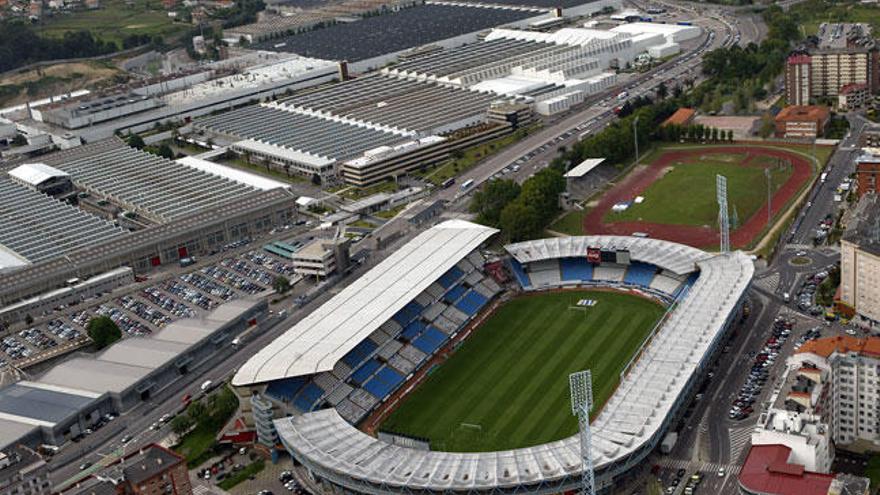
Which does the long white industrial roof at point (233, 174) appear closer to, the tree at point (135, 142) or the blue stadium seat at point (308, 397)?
the tree at point (135, 142)

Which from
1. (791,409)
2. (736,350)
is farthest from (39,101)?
(791,409)

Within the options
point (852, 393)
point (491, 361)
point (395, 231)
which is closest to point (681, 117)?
point (395, 231)

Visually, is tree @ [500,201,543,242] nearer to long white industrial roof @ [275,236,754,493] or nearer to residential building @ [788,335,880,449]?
long white industrial roof @ [275,236,754,493]

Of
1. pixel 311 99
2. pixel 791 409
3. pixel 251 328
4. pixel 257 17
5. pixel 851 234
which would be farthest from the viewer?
pixel 257 17

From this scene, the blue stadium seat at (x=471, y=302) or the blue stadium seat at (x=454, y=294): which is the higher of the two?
the blue stadium seat at (x=454, y=294)

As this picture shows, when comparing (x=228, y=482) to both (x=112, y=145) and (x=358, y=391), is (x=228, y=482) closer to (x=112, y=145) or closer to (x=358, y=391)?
(x=358, y=391)

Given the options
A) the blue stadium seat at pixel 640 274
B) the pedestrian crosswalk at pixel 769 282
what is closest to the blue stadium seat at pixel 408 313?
the blue stadium seat at pixel 640 274
